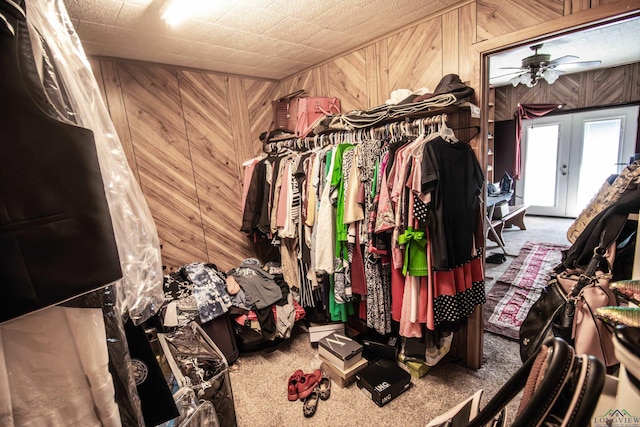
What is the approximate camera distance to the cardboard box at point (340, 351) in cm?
198

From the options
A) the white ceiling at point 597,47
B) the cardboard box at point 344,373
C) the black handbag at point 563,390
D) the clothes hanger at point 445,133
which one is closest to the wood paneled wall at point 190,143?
the cardboard box at point 344,373

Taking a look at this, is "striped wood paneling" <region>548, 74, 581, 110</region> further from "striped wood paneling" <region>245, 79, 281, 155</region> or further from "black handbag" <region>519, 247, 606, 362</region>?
"black handbag" <region>519, 247, 606, 362</region>

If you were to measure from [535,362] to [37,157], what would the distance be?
95 cm

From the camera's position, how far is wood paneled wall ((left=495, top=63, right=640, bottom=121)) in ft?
15.4

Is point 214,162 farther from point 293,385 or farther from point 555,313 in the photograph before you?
point 555,313

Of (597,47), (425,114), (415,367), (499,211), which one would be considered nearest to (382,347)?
(415,367)

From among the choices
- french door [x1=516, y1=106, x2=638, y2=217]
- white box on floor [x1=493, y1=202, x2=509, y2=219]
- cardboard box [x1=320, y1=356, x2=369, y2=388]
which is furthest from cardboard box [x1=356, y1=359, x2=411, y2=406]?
french door [x1=516, y1=106, x2=638, y2=217]

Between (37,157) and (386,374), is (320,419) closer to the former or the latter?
(386,374)

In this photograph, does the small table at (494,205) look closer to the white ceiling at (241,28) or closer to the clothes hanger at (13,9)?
the white ceiling at (241,28)

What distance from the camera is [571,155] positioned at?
5633 millimetres

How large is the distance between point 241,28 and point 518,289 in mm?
3594

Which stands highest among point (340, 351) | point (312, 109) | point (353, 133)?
point (312, 109)

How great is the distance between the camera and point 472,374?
2.02m

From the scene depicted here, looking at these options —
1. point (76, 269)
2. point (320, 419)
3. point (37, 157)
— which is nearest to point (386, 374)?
point (320, 419)
